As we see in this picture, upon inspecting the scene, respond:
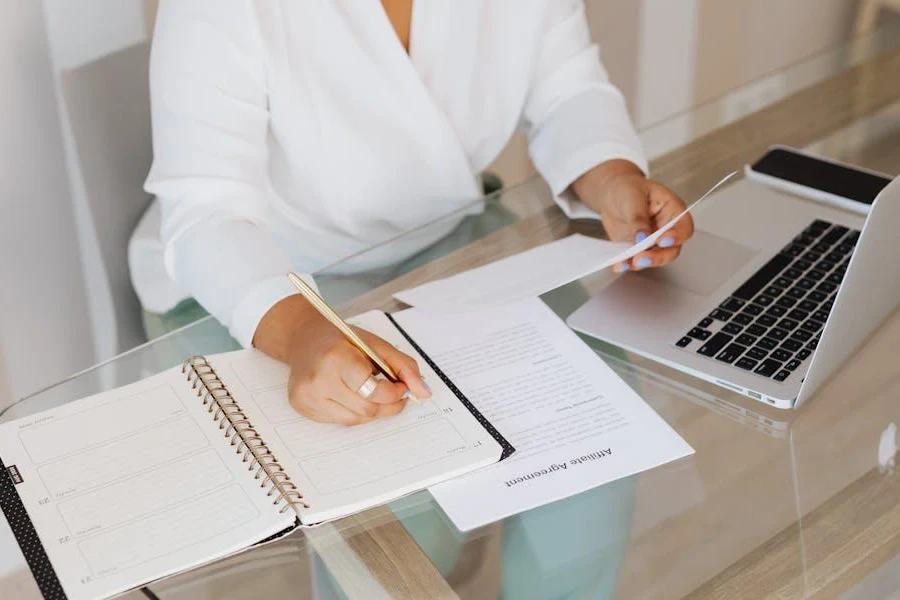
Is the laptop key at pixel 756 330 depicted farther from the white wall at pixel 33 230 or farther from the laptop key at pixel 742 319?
the white wall at pixel 33 230

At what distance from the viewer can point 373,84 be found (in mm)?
1188

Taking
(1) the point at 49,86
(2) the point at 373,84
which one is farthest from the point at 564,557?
(1) the point at 49,86

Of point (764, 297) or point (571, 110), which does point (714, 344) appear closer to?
point (764, 297)

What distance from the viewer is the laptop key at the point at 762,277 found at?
1.04 meters

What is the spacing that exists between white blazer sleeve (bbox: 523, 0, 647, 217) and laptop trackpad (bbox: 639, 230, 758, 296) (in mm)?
138

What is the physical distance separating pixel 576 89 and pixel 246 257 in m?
0.47

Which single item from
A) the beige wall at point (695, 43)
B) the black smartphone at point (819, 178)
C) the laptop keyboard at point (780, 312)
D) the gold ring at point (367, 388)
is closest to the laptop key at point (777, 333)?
the laptop keyboard at point (780, 312)

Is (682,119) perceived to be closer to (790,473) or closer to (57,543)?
(790,473)

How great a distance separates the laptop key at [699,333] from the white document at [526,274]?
0.27 feet

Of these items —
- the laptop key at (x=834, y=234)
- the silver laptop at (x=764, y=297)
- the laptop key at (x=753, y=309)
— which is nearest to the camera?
the silver laptop at (x=764, y=297)

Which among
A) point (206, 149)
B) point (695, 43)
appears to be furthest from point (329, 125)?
point (695, 43)

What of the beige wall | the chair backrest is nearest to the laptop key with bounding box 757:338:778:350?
the chair backrest

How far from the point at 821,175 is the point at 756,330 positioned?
1.01 ft

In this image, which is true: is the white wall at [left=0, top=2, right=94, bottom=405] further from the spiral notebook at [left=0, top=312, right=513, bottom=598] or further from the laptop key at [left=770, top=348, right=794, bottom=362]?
the laptop key at [left=770, top=348, right=794, bottom=362]
